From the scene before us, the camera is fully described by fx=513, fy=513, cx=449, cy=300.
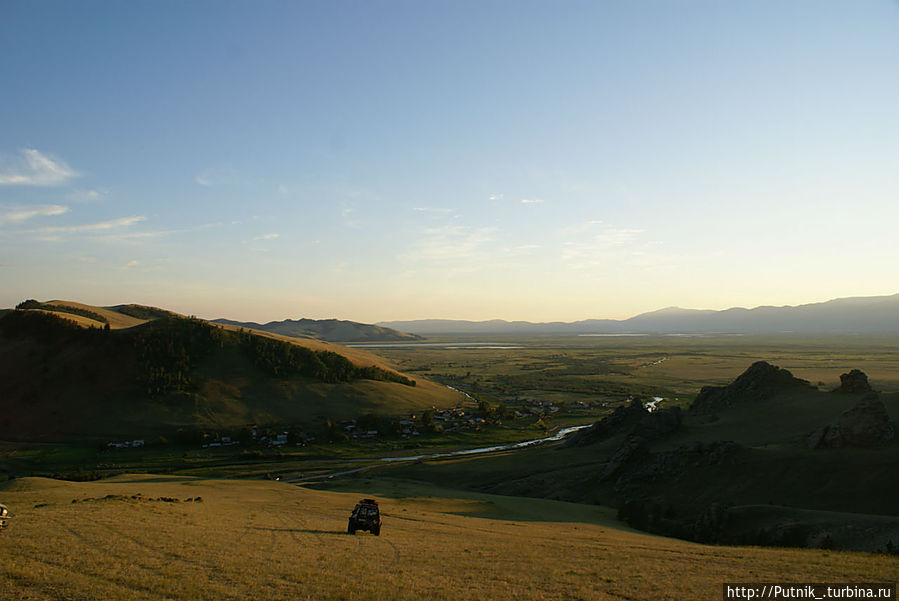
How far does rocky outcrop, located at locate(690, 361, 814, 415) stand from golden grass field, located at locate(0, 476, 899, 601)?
45.8 m

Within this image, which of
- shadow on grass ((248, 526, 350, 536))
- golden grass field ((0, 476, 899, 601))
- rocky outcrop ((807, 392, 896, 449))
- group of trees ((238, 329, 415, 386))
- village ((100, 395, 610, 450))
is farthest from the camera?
group of trees ((238, 329, 415, 386))

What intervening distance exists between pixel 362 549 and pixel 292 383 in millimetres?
92381

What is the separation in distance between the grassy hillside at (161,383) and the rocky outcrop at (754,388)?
5839 centimetres

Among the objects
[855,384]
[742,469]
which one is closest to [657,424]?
[742,469]

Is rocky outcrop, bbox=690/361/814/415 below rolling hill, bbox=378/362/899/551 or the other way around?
the other way around

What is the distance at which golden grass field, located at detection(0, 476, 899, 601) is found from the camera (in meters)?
14.6

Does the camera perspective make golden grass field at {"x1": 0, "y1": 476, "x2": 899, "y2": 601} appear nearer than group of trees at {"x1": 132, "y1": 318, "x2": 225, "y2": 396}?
Yes

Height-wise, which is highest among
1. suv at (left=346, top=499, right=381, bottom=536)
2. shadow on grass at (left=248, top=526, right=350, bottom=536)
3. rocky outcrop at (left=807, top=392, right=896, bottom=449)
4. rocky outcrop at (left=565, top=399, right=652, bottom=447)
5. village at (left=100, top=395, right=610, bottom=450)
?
rocky outcrop at (left=807, top=392, right=896, bottom=449)

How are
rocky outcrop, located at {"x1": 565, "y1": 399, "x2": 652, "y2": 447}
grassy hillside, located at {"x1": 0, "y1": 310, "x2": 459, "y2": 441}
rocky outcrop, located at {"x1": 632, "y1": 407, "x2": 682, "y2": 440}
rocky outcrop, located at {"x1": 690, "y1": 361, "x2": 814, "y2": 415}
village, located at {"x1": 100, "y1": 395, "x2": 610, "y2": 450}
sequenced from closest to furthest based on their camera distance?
1. rocky outcrop, located at {"x1": 632, "y1": 407, "x2": 682, "y2": 440}
2. rocky outcrop, located at {"x1": 565, "y1": 399, "x2": 652, "y2": 447}
3. rocky outcrop, located at {"x1": 690, "y1": 361, "x2": 814, "y2": 415}
4. village, located at {"x1": 100, "y1": 395, "x2": 610, "y2": 450}
5. grassy hillside, located at {"x1": 0, "y1": 310, "x2": 459, "y2": 441}

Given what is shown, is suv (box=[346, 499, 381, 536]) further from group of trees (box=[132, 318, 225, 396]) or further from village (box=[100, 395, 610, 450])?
group of trees (box=[132, 318, 225, 396])

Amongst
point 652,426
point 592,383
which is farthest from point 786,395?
point 592,383

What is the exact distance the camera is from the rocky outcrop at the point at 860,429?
40.4 m

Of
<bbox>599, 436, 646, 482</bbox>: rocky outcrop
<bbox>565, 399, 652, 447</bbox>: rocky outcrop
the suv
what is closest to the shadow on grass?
the suv

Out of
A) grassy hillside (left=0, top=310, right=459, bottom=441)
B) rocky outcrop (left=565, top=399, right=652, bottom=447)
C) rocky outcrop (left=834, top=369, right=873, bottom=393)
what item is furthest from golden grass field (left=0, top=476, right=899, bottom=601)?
grassy hillside (left=0, top=310, right=459, bottom=441)
